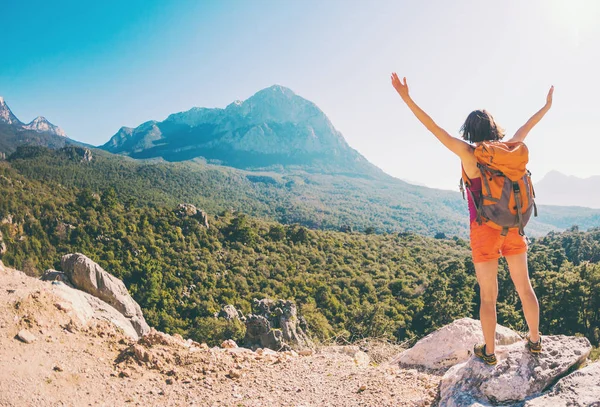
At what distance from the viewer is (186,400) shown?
3906mm

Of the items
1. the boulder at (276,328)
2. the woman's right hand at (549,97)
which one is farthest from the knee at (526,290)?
the boulder at (276,328)

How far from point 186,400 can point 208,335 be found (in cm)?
1889

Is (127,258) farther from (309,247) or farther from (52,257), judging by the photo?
(309,247)

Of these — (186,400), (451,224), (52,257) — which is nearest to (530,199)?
(186,400)

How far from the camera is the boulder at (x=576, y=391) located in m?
2.46

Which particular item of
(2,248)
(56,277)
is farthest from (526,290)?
(2,248)

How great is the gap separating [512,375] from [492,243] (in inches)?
46.1

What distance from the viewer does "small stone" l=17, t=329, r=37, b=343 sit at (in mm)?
4160

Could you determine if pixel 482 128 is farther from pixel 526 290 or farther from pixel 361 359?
pixel 361 359

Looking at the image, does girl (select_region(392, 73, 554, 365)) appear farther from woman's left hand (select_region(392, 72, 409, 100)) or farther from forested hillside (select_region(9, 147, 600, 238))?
forested hillside (select_region(9, 147, 600, 238))

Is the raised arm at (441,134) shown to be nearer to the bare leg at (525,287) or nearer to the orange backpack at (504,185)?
the orange backpack at (504,185)

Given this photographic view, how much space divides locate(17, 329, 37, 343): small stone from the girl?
201 inches

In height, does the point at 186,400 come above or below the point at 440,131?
below

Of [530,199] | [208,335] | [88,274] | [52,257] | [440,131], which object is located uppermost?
[440,131]
